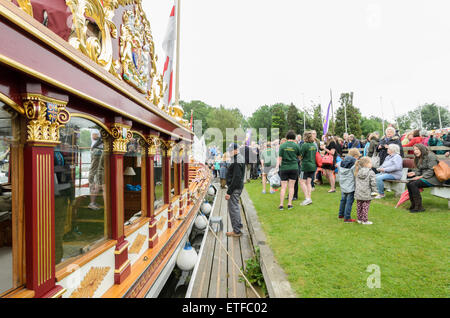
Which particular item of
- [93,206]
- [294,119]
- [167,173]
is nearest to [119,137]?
[93,206]

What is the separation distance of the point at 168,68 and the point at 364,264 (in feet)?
17.4

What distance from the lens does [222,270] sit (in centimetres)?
361

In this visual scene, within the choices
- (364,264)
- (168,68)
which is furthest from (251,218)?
(168,68)

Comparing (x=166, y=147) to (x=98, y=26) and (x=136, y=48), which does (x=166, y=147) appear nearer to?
(x=136, y=48)

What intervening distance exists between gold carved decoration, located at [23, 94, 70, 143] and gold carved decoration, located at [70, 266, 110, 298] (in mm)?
1088

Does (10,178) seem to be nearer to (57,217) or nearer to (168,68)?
(57,217)

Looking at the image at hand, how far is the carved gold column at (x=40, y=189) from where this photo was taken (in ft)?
4.33

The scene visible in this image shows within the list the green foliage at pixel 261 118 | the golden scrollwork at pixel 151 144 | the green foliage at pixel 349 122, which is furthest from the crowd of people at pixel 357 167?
the green foliage at pixel 261 118

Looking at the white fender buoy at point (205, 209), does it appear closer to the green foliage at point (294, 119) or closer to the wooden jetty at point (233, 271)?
the wooden jetty at point (233, 271)

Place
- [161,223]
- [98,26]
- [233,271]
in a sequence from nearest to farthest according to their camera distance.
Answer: [98,26] → [233,271] → [161,223]

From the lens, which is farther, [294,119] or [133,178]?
[294,119]

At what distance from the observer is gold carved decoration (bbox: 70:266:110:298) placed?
174 centimetres

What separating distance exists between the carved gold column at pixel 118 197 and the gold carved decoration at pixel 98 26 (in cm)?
58

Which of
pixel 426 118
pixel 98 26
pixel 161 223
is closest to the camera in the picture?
pixel 98 26
